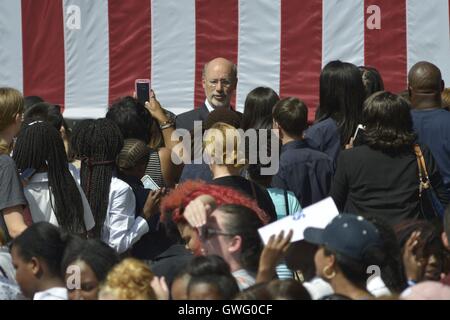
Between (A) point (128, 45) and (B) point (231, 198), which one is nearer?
(B) point (231, 198)

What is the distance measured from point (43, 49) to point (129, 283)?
514 centimetres

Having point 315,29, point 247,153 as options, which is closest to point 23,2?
point 315,29

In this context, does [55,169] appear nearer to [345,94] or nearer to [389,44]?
[345,94]

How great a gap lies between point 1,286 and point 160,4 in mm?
4352

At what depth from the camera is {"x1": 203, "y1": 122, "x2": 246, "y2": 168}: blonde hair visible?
14.4 ft

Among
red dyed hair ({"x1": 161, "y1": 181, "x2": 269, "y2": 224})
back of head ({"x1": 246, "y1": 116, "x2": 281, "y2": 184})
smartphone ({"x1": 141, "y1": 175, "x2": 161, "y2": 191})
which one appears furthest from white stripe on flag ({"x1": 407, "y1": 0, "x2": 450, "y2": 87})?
red dyed hair ({"x1": 161, "y1": 181, "x2": 269, "y2": 224})

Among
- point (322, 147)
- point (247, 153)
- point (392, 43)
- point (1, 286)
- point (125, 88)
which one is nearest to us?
point (1, 286)

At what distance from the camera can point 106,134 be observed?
4633mm

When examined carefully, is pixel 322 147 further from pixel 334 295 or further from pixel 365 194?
pixel 334 295

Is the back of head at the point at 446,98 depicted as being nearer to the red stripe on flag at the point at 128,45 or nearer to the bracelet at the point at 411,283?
the red stripe on flag at the point at 128,45

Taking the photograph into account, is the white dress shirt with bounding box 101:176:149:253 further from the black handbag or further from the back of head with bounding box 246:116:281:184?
the black handbag

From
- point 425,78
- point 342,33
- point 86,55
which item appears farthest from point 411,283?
point 86,55

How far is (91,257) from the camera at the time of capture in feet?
12.3

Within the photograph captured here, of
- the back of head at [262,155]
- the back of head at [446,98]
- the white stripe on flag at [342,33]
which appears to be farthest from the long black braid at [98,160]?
the white stripe on flag at [342,33]
